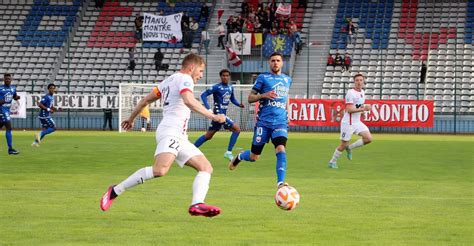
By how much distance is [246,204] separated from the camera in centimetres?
1431

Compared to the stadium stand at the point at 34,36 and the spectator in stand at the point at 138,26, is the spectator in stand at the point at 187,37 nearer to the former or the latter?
the spectator in stand at the point at 138,26

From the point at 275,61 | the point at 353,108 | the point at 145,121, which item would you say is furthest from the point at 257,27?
the point at 275,61

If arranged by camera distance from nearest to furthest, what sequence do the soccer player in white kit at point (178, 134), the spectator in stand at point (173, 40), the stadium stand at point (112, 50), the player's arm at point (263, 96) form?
the soccer player in white kit at point (178, 134)
the player's arm at point (263, 96)
the stadium stand at point (112, 50)
the spectator in stand at point (173, 40)

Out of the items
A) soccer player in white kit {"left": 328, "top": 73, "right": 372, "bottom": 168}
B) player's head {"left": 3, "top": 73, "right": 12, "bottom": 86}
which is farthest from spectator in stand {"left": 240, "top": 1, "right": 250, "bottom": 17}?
soccer player in white kit {"left": 328, "top": 73, "right": 372, "bottom": 168}

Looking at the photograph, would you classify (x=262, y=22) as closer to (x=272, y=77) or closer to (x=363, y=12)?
(x=363, y=12)

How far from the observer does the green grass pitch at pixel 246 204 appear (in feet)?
36.1

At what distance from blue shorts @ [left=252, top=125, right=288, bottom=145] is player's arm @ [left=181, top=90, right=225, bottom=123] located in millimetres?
4748

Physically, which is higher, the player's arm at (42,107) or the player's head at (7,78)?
the player's head at (7,78)

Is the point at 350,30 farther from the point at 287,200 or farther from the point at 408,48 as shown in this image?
the point at 287,200

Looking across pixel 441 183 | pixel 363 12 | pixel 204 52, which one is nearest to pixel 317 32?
pixel 363 12

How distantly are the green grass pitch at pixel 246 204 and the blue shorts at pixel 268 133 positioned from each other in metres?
0.91

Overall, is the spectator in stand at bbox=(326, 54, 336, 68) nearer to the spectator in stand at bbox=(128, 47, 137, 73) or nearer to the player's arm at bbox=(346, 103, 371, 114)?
the spectator in stand at bbox=(128, 47, 137, 73)

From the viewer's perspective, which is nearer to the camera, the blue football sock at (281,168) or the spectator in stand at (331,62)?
the blue football sock at (281,168)

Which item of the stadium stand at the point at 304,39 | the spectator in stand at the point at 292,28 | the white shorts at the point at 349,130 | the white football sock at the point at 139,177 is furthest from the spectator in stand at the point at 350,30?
the white football sock at the point at 139,177
